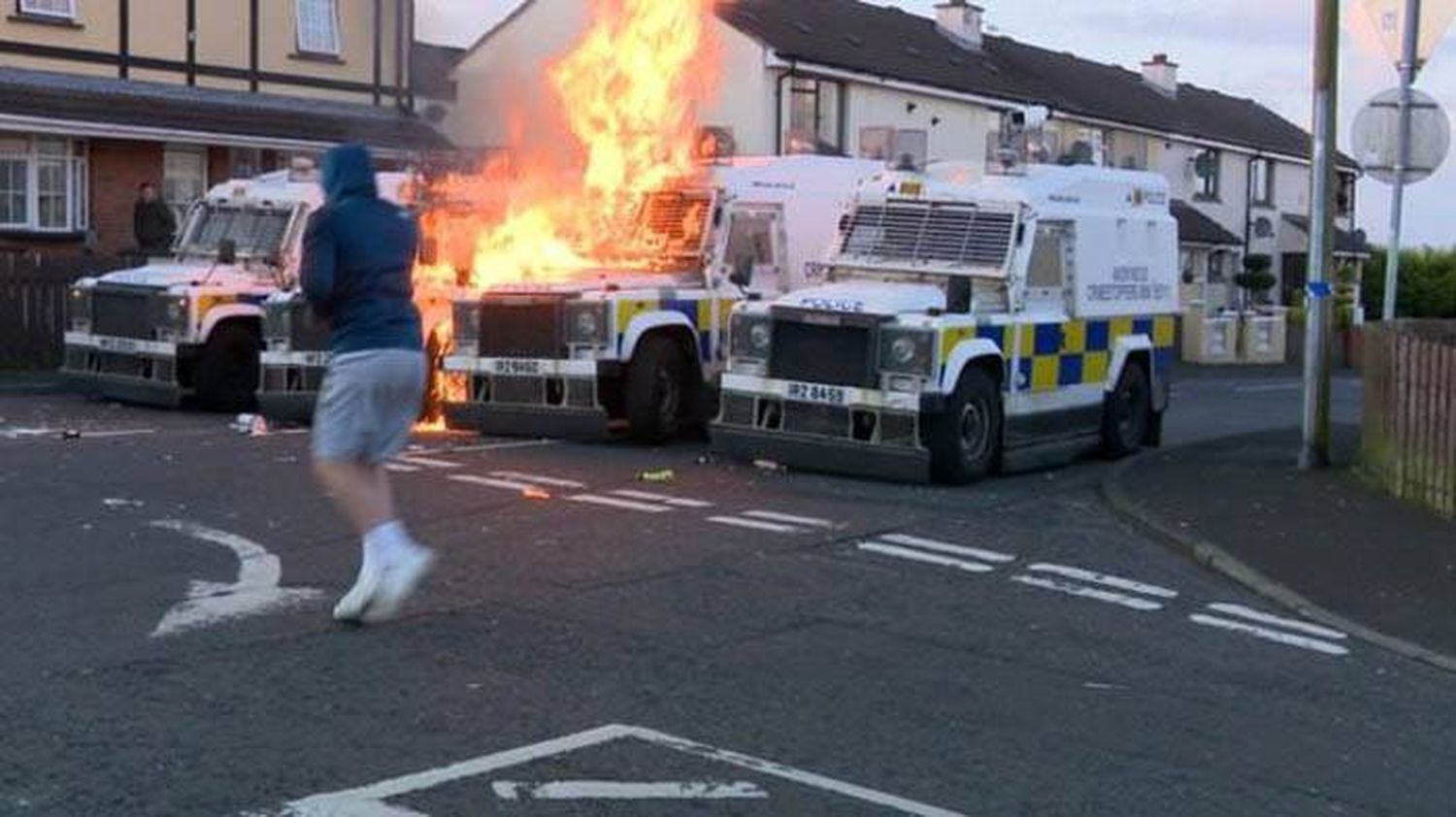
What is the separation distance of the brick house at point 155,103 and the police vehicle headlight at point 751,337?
9.50 meters

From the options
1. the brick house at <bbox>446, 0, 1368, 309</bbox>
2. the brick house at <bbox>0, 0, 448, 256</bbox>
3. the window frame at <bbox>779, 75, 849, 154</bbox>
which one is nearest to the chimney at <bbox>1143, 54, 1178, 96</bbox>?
the brick house at <bbox>446, 0, 1368, 309</bbox>

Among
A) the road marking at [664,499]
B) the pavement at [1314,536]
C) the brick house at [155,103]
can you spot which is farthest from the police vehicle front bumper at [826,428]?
the brick house at [155,103]

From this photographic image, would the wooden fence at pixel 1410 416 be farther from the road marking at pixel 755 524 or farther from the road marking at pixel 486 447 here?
the road marking at pixel 486 447

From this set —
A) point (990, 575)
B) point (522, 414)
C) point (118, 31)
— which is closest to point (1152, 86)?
point (118, 31)

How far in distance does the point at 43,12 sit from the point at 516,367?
45.8ft

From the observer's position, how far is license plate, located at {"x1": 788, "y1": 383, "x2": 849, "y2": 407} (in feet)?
40.5

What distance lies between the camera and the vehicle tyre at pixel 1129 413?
48.8 feet

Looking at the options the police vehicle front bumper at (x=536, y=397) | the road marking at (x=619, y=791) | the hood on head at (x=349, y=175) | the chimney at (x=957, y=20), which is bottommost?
the road marking at (x=619, y=791)

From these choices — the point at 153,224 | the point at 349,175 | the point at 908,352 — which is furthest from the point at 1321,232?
the point at 153,224

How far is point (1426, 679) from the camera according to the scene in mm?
7410

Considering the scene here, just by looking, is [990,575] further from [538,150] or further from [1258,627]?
[538,150]

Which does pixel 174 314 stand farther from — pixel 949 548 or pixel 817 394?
pixel 949 548

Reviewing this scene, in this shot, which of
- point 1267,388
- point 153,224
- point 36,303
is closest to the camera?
point 36,303

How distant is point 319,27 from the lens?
28.4 m
